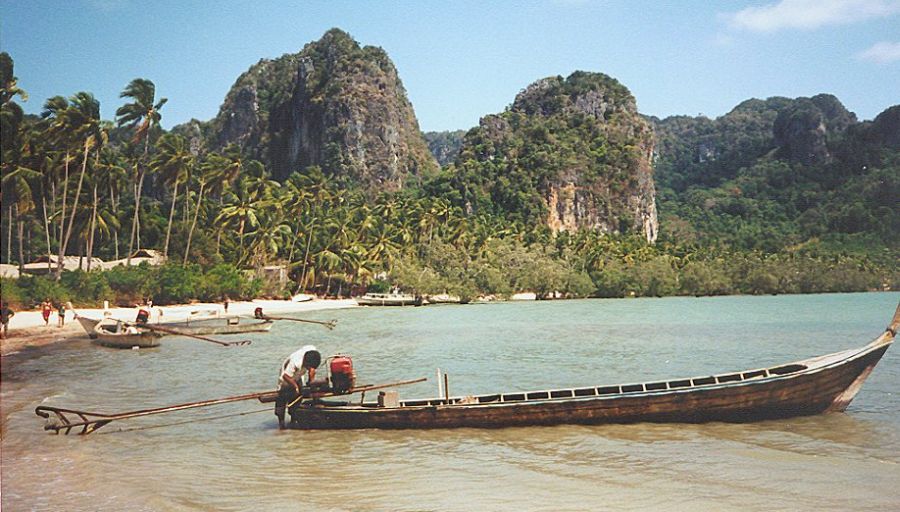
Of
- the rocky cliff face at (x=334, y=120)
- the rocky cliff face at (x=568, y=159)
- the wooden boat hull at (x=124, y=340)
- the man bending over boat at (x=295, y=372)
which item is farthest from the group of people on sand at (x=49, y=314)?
the rocky cliff face at (x=334, y=120)

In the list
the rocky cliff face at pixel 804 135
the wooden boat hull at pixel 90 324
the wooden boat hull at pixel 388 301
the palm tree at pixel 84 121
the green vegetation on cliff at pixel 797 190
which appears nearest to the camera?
the wooden boat hull at pixel 90 324

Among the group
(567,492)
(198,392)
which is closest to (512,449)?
(567,492)

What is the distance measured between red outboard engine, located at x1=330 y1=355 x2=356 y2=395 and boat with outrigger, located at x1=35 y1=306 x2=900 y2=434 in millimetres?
23

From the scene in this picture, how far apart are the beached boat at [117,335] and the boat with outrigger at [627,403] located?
17.7m

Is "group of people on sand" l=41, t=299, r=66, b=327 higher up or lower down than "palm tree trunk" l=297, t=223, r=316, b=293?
lower down

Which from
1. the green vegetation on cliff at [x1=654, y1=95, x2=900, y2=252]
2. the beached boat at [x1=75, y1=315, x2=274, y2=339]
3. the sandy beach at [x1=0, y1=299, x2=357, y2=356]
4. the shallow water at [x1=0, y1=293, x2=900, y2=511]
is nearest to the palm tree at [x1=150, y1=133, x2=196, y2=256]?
the sandy beach at [x1=0, y1=299, x2=357, y2=356]

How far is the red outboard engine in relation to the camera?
1457 centimetres

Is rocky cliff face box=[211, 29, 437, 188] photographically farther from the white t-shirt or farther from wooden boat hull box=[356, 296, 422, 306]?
the white t-shirt

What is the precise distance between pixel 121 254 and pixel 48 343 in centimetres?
4091

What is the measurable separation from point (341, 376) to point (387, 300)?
5961cm

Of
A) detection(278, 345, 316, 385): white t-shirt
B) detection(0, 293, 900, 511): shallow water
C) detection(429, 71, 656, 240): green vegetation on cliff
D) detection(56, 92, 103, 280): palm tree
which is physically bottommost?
detection(0, 293, 900, 511): shallow water

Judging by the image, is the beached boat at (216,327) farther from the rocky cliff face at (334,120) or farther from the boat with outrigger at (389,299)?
the rocky cliff face at (334,120)

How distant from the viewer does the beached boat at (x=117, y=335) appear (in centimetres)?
3127

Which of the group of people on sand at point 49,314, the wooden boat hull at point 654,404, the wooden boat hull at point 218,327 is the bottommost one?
the wooden boat hull at point 654,404
